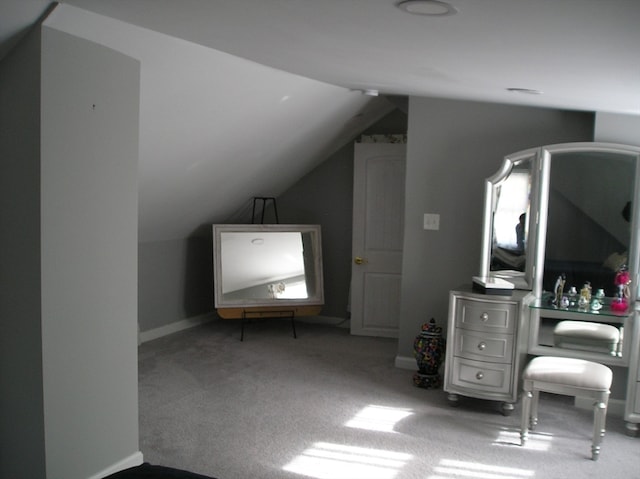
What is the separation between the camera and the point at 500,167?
4.27m

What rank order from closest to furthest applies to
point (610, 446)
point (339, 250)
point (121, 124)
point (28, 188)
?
point (28, 188), point (121, 124), point (610, 446), point (339, 250)

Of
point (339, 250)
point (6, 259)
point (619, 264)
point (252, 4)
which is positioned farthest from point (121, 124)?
point (339, 250)

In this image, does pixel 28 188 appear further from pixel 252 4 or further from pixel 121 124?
pixel 252 4

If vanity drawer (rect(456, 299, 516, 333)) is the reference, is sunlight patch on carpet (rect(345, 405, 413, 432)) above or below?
below

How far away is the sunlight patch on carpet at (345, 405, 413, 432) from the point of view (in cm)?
364

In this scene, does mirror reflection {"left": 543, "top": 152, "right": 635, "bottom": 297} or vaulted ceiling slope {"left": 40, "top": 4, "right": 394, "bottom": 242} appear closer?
vaulted ceiling slope {"left": 40, "top": 4, "right": 394, "bottom": 242}

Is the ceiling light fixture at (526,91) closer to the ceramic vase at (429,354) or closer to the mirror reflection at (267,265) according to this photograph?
the ceramic vase at (429,354)

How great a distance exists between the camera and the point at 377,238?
588cm

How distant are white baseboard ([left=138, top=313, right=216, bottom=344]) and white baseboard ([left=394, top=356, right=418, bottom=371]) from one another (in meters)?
2.15

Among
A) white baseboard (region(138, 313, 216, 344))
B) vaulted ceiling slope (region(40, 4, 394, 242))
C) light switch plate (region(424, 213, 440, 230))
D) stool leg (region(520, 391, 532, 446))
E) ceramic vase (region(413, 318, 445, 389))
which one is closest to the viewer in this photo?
vaulted ceiling slope (region(40, 4, 394, 242))

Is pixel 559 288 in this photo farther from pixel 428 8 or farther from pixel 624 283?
pixel 428 8

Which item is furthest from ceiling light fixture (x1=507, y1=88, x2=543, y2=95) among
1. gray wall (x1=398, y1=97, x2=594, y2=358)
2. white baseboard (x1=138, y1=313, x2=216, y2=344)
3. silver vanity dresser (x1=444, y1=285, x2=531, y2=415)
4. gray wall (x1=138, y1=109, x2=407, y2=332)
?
white baseboard (x1=138, y1=313, x2=216, y2=344)

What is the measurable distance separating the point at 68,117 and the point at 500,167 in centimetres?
291

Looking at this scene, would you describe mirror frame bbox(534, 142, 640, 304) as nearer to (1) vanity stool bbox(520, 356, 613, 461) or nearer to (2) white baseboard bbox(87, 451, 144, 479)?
(1) vanity stool bbox(520, 356, 613, 461)
